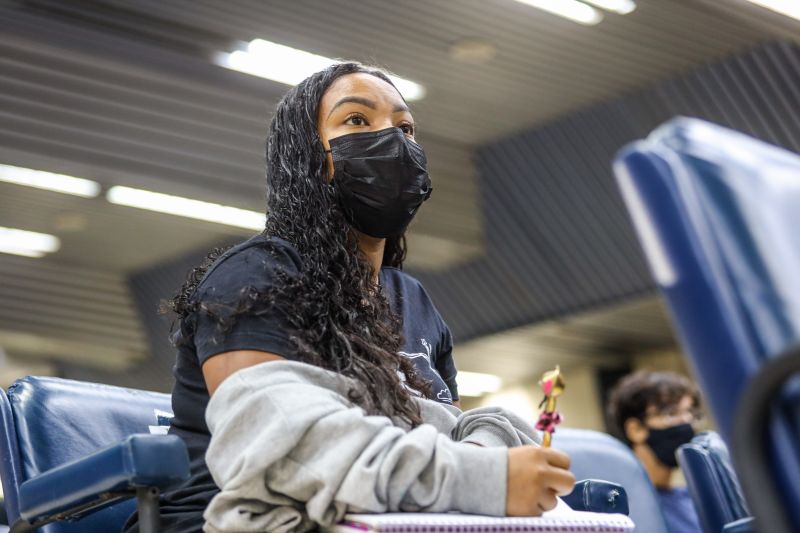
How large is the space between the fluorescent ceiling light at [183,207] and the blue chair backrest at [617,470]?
821 centimetres

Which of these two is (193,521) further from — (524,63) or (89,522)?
(524,63)

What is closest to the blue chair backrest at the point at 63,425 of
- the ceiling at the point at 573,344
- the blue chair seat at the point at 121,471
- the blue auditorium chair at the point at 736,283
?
the blue chair seat at the point at 121,471

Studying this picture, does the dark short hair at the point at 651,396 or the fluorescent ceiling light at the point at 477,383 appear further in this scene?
the fluorescent ceiling light at the point at 477,383

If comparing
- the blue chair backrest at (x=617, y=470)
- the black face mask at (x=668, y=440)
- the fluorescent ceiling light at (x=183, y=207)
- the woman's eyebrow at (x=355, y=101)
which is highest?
the fluorescent ceiling light at (x=183, y=207)

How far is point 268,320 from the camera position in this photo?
1610 millimetres

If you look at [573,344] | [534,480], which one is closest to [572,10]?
[534,480]

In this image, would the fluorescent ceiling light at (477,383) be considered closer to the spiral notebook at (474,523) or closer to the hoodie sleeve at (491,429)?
the hoodie sleeve at (491,429)

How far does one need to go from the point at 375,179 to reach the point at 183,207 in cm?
941

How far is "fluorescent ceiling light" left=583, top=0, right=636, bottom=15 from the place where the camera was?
8.02 m

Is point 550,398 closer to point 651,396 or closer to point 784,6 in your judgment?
point 651,396

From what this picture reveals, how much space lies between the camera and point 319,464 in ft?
4.54

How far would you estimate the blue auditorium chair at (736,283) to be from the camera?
0.82 m

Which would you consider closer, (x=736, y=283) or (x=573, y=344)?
(x=736, y=283)

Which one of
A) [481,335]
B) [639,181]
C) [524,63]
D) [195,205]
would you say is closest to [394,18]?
[524,63]
